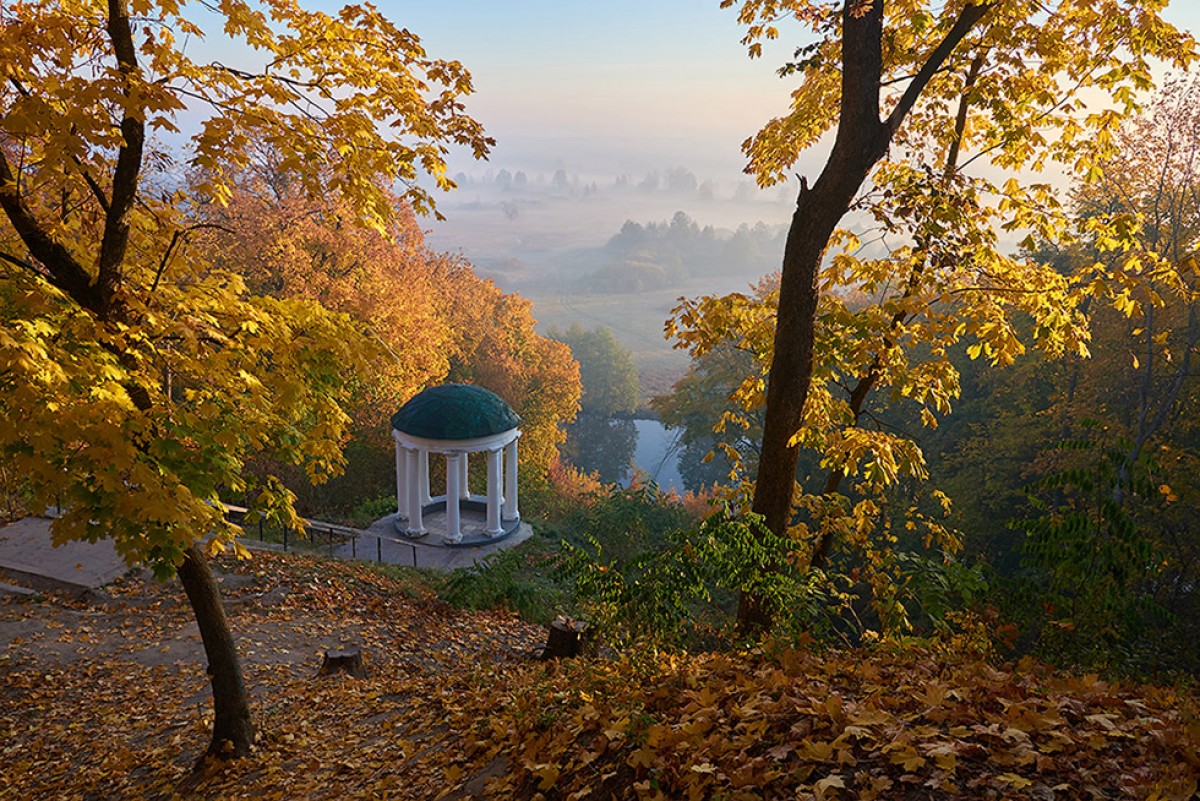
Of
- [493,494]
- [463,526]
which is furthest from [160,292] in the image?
[463,526]

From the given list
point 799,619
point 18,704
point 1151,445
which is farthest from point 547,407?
point 799,619

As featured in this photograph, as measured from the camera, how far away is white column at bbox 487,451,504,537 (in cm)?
2041

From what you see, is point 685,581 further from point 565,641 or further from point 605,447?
point 605,447

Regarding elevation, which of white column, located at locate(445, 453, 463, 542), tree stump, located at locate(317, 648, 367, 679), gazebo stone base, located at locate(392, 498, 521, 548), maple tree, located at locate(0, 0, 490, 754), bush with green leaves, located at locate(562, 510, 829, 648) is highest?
maple tree, located at locate(0, 0, 490, 754)

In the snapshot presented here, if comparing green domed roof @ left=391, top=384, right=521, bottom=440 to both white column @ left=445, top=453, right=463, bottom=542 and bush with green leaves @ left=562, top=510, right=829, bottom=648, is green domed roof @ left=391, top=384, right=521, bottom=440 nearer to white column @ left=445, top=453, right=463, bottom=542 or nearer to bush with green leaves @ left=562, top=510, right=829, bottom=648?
white column @ left=445, top=453, right=463, bottom=542

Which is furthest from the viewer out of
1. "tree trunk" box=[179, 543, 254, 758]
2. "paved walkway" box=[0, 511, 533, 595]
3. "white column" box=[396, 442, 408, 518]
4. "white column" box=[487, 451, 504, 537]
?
"white column" box=[396, 442, 408, 518]

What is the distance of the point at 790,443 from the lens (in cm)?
617

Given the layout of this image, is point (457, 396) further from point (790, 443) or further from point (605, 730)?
point (605, 730)

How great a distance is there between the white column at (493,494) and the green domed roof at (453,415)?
896 mm

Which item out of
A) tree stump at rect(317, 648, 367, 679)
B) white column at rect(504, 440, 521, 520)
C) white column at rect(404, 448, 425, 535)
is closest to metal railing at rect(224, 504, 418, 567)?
white column at rect(404, 448, 425, 535)

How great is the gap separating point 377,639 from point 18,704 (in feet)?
13.4

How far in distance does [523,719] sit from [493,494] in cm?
1563

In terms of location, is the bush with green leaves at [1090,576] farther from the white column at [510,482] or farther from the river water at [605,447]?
the river water at [605,447]

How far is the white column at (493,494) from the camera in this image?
2041cm
